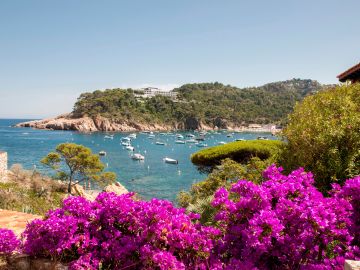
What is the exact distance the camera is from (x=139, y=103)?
586 ft

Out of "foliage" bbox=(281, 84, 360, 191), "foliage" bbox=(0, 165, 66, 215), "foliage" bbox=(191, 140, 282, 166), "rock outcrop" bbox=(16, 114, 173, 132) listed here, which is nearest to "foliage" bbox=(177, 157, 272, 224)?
"foliage" bbox=(191, 140, 282, 166)

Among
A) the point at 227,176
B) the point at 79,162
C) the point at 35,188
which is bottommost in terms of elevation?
the point at 35,188

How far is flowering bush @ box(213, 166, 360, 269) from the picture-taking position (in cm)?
375

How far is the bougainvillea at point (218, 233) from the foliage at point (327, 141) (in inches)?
130

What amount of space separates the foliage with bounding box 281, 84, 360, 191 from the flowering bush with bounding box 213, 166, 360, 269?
3132 millimetres

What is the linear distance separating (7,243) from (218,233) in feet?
9.52

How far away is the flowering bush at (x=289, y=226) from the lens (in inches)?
148

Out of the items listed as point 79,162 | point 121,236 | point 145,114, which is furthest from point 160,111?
point 121,236

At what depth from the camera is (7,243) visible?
472cm

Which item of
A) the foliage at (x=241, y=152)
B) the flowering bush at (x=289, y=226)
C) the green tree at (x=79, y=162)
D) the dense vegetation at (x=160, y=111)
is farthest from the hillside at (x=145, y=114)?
the flowering bush at (x=289, y=226)

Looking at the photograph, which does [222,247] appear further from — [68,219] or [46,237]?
[46,237]

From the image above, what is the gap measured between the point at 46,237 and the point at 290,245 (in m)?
3.07

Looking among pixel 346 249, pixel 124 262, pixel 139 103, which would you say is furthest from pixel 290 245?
pixel 139 103

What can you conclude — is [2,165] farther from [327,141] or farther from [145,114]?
[145,114]
